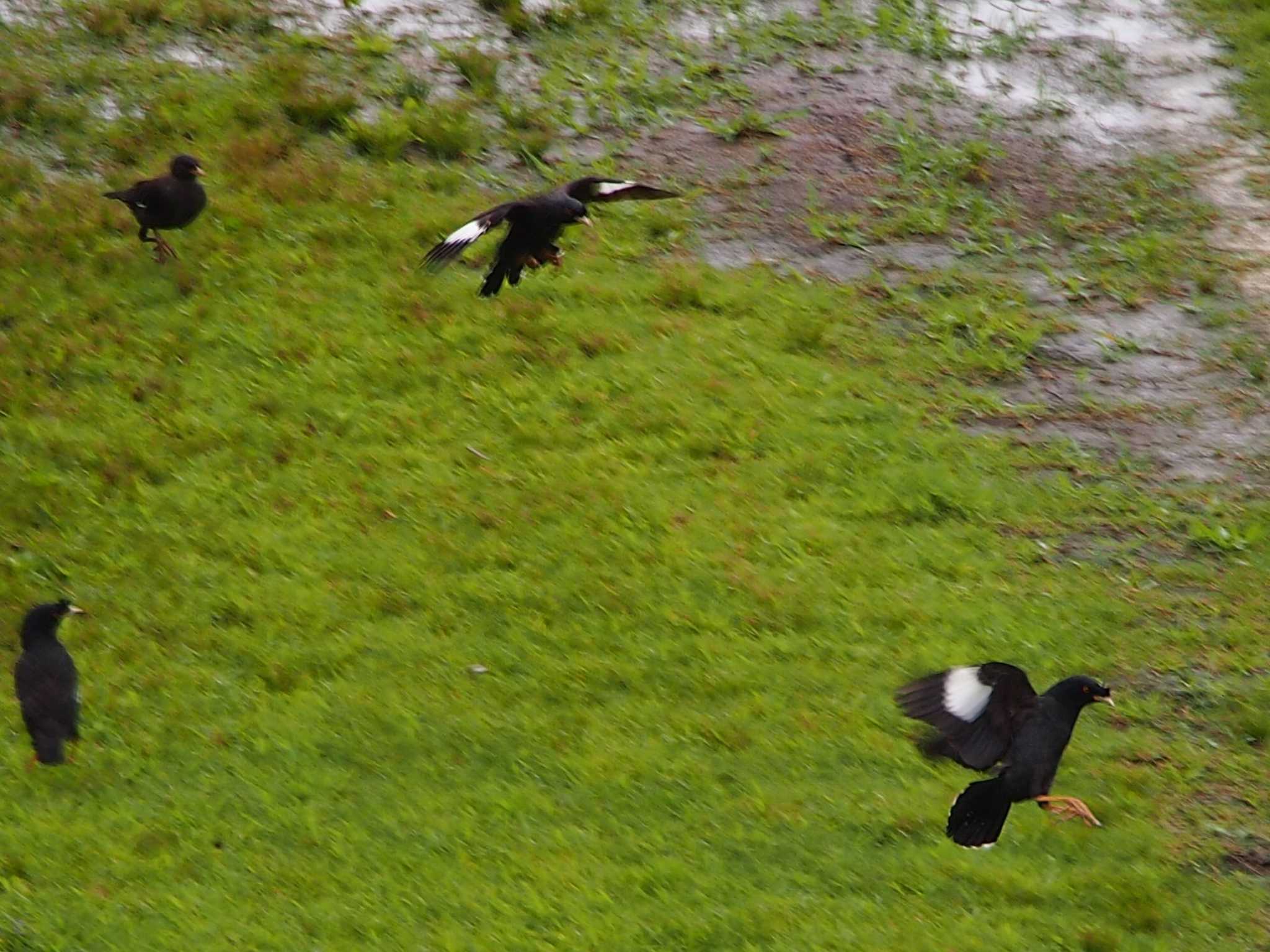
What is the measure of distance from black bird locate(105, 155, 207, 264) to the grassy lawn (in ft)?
1.43

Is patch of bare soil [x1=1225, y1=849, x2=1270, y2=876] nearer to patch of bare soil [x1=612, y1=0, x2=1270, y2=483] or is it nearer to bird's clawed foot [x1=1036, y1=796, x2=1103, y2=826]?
bird's clawed foot [x1=1036, y1=796, x2=1103, y2=826]

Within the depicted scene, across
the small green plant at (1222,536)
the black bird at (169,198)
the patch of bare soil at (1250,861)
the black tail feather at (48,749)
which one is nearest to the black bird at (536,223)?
the black bird at (169,198)

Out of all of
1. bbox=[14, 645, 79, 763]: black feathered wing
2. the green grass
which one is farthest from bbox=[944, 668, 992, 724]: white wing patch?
the green grass

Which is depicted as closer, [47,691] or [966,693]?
[966,693]

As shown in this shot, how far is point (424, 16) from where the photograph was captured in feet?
51.4

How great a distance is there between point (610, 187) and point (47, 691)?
4.53 meters

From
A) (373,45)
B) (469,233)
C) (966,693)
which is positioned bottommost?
(373,45)

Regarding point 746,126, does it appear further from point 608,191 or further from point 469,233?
point 469,233

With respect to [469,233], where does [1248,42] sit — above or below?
below

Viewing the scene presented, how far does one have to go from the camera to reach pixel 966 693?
24.9 ft

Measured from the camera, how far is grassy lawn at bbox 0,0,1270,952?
8039 millimetres

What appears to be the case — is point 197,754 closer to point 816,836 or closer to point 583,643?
point 583,643

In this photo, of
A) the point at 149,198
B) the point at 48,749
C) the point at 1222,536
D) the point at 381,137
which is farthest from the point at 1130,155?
the point at 48,749

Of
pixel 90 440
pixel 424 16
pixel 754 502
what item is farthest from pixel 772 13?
pixel 90 440
